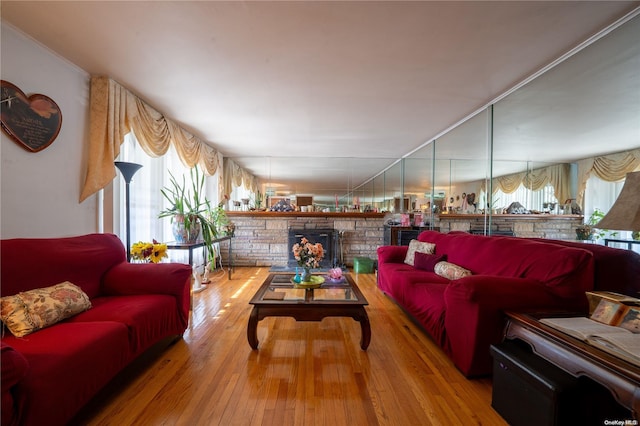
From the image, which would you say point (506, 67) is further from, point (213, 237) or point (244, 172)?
point (244, 172)

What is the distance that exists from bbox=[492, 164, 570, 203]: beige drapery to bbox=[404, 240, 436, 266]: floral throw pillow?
1.10m

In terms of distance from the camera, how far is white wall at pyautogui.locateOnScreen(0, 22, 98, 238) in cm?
182

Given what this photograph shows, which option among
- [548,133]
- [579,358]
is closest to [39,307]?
[579,358]

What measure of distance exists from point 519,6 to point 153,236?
4408 millimetres

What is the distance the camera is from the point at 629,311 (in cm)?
124

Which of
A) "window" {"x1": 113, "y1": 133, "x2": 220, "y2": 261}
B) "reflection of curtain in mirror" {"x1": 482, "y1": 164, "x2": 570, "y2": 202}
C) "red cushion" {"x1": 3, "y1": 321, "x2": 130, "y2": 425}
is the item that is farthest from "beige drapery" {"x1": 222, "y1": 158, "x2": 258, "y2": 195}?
"reflection of curtain in mirror" {"x1": 482, "y1": 164, "x2": 570, "y2": 202}

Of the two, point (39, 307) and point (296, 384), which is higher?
point (39, 307)

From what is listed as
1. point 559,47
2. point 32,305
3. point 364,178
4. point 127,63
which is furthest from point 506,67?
point 364,178

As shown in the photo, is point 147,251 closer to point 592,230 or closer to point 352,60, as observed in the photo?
point 352,60

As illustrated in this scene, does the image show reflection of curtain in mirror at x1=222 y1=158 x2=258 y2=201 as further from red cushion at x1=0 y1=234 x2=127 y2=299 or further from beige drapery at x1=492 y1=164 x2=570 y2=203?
beige drapery at x1=492 y1=164 x2=570 y2=203

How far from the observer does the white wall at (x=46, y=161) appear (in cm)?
182

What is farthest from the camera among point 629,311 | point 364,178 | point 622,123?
point 364,178

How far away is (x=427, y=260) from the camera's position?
3.04m

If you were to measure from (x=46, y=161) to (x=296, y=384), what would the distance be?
2.66 meters
